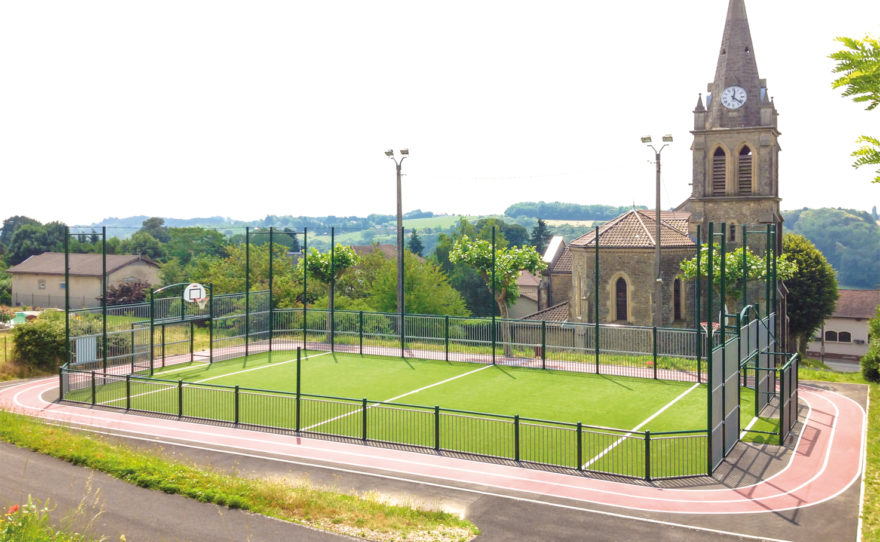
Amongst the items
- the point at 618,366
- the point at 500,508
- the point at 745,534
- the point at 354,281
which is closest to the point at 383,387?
the point at 618,366

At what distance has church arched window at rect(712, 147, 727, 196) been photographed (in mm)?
41406

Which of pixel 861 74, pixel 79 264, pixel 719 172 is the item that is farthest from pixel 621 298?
pixel 79 264

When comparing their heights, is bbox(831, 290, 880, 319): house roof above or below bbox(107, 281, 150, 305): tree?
below

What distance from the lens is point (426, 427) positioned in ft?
67.6

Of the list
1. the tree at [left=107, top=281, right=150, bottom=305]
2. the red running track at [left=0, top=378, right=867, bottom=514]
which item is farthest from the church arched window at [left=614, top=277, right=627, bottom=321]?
the tree at [left=107, top=281, right=150, bottom=305]

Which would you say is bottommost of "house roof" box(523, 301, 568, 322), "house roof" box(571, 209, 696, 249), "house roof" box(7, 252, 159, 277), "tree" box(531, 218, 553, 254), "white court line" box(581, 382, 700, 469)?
"white court line" box(581, 382, 700, 469)

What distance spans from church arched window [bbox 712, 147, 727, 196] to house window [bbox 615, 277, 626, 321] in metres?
7.54

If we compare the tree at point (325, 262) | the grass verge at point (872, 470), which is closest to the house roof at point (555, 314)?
the tree at point (325, 262)

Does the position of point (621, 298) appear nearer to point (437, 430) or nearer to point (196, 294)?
point (196, 294)

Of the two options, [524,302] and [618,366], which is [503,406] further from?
[524,302]

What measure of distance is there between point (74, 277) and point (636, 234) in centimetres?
5192

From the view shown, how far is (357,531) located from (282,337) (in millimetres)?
24213

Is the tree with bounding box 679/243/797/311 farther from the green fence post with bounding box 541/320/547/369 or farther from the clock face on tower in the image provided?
the clock face on tower

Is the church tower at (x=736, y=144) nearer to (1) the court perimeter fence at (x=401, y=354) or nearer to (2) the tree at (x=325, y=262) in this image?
(1) the court perimeter fence at (x=401, y=354)
